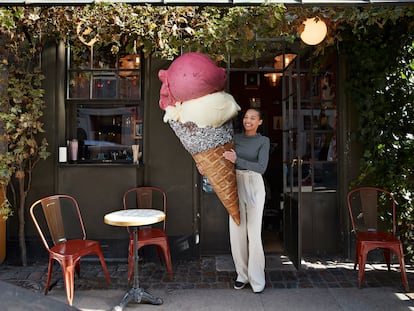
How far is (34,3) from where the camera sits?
285 cm

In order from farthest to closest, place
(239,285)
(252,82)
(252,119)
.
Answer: (252,82)
(239,285)
(252,119)

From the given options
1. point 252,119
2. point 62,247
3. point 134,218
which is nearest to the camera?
point 134,218

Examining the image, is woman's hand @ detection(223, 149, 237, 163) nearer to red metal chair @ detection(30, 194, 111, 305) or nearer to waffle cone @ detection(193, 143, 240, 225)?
waffle cone @ detection(193, 143, 240, 225)

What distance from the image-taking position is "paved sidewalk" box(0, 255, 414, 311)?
3828 mm

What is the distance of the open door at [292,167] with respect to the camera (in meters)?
4.61

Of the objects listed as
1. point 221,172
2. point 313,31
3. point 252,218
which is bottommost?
point 252,218

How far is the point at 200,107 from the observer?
3227 millimetres

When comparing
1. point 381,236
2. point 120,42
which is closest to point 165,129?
point 120,42

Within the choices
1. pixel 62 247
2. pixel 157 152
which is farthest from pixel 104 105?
pixel 62 247

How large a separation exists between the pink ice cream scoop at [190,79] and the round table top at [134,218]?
1188mm

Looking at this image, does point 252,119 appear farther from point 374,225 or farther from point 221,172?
point 374,225

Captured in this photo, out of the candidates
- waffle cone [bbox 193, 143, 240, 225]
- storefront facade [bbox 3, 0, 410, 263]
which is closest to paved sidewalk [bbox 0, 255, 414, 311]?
storefront facade [bbox 3, 0, 410, 263]

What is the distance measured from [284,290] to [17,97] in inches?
150

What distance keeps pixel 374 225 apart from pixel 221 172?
90.6 inches
